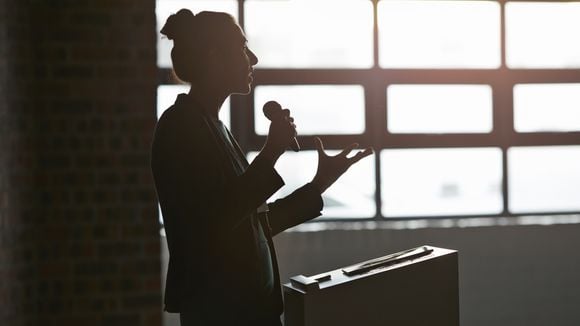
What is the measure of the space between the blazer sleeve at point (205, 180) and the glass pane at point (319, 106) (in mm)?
2446

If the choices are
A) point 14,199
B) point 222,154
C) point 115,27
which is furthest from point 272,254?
point 115,27

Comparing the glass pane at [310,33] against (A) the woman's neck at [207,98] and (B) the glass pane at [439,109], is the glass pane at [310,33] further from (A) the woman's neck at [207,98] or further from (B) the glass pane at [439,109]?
(A) the woman's neck at [207,98]

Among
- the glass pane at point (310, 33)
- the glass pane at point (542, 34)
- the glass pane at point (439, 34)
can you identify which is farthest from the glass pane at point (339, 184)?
the glass pane at point (542, 34)

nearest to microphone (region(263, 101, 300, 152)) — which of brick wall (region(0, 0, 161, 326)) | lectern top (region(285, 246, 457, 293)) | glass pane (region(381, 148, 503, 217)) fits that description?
lectern top (region(285, 246, 457, 293))

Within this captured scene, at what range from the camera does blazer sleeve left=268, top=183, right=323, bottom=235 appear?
2.00m

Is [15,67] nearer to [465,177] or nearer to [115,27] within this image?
[115,27]

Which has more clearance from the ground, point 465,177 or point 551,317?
point 465,177

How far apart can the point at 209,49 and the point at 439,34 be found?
2.76 metres

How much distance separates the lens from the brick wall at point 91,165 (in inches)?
109

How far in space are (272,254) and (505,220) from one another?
2.78 metres

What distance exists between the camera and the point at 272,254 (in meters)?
1.87

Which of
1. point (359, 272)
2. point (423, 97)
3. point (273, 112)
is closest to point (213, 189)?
point (273, 112)

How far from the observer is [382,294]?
1.99 metres

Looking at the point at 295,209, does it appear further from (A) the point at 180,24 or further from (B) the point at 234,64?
(A) the point at 180,24
